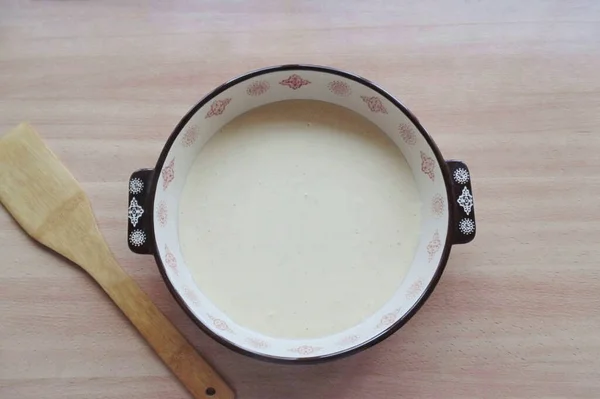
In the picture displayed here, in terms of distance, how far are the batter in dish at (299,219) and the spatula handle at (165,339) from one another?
64 millimetres

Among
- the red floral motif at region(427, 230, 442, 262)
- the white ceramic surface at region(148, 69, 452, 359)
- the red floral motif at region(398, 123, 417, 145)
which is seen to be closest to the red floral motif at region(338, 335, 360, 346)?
the white ceramic surface at region(148, 69, 452, 359)

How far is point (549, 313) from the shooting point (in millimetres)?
763

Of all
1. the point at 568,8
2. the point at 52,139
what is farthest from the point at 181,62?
the point at 568,8

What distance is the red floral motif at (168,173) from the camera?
71 centimetres

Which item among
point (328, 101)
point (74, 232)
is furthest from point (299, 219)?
point (74, 232)

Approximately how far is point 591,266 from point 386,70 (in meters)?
0.33

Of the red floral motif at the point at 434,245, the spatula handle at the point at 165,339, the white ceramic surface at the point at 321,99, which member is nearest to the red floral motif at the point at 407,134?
the white ceramic surface at the point at 321,99

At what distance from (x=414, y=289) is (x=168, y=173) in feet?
0.94

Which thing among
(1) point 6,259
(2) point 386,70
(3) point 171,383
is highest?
(2) point 386,70

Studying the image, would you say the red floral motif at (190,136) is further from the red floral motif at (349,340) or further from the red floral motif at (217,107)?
the red floral motif at (349,340)

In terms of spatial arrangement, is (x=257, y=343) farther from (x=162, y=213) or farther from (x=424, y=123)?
(x=424, y=123)

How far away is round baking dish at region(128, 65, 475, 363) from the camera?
2.23ft

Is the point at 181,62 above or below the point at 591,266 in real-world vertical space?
above

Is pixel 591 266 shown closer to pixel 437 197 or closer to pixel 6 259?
pixel 437 197
